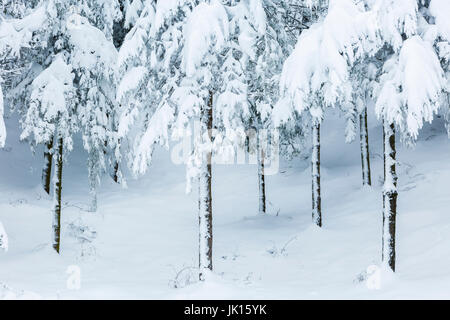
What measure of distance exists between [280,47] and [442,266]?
6.74 m

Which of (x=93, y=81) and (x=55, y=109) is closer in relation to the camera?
(x=55, y=109)

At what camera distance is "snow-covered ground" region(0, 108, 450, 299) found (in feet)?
32.7

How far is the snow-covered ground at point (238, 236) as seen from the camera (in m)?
9.98

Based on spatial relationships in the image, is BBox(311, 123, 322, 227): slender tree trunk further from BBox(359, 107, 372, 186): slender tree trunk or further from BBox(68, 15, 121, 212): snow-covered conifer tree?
BBox(68, 15, 121, 212): snow-covered conifer tree

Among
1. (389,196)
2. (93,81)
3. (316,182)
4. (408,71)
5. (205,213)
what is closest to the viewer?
(408,71)

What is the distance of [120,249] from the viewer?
15094 millimetres

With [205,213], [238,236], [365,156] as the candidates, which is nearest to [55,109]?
[205,213]

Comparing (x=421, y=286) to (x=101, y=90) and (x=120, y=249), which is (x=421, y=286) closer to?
(x=120, y=249)

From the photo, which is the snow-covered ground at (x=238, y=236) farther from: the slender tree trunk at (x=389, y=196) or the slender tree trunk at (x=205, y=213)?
the slender tree trunk at (x=205, y=213)

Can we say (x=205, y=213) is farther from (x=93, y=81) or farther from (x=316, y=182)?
(x=316, y=182)

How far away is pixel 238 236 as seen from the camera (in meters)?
16.6

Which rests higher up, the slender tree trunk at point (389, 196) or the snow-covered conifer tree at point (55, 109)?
the snow-covered conifer tree at point (55, 109)

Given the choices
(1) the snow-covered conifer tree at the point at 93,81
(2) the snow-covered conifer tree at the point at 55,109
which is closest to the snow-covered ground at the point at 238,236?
(2) the snow-covered conifer tree at the point at 55,109
